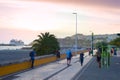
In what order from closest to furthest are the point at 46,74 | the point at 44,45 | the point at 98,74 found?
1. the point at 46,74
2. the point at 98,74
3. the point at 44,45

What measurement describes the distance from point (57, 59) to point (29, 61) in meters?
17.9

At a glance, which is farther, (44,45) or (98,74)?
(44,45)

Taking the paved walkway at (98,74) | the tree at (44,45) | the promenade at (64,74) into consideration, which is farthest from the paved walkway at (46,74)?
the tree at (44,45)

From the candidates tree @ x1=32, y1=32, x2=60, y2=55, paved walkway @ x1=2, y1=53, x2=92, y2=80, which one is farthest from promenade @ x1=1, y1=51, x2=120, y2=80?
tree @ x1=32, y1=32, x2=60, y2=55

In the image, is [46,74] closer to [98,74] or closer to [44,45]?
[98,74]

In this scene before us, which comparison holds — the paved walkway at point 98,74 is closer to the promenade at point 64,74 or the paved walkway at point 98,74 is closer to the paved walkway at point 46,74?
the promenade at point 64,74

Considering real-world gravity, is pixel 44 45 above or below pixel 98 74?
above

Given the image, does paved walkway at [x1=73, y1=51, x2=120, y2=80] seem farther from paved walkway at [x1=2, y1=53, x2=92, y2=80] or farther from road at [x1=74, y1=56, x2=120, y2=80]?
paved walkway at [x1=2, y1=53, x2=92, y2=80]

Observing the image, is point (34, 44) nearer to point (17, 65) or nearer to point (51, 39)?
point (51, 39)

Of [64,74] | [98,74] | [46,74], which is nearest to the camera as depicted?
[46,74]

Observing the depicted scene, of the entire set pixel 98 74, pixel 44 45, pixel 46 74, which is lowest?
pixel 98 74

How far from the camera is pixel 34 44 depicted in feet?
182

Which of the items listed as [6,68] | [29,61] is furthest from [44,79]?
[29,61]

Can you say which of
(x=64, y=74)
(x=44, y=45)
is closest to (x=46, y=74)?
(x=64, y=74)
